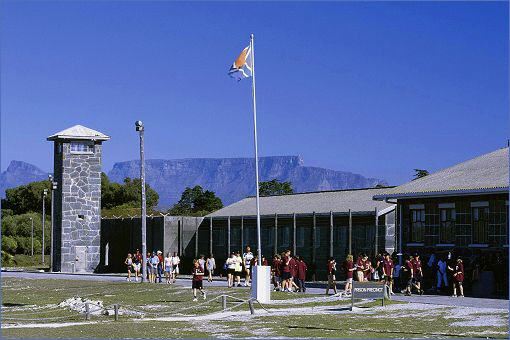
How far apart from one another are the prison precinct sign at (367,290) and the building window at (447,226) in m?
9.93

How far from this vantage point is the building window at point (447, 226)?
43.5m

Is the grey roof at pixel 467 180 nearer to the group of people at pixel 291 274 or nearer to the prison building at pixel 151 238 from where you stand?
the group of people at pixel 291 274

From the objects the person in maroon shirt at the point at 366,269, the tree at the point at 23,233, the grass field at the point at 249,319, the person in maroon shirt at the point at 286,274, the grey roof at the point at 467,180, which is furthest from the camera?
the tree at the point at 23,233

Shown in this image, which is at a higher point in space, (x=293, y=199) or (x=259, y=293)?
(x=293, y=199)

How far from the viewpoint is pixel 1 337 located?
2583 centimetres

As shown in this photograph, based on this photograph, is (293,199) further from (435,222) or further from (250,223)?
(435,222)

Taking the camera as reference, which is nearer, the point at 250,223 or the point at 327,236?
the point at 327,236

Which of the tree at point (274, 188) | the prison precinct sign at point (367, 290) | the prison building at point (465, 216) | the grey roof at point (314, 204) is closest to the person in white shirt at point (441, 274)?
the prison building at point (465, 216)

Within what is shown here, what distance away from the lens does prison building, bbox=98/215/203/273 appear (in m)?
68.3

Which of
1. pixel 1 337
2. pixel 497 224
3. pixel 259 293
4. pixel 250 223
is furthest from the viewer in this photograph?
pixel 250 223

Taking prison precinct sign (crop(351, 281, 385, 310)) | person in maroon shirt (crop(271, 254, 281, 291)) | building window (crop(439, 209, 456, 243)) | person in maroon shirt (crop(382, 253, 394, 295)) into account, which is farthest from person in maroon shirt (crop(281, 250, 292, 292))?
prison precinct sign (crop(351, 281, 385, 310))

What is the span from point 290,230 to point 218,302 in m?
23.5

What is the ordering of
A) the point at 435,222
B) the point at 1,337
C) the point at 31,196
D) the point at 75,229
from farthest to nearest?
1. the point at 31,196
2. the point at 75,229
3. the point at 435,222
4. the point at 1,337

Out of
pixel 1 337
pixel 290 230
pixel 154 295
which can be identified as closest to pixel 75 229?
pixel 290 230
